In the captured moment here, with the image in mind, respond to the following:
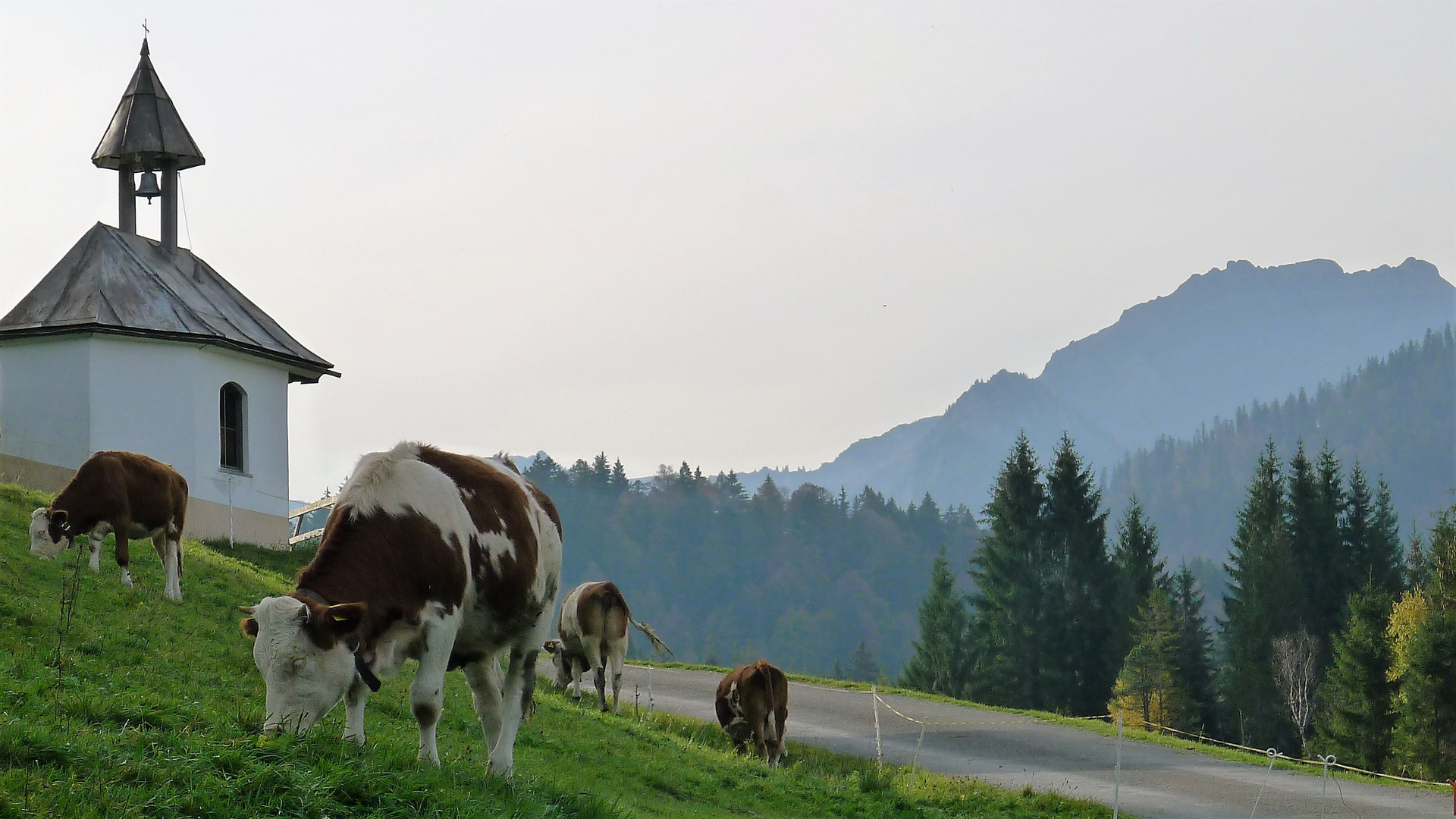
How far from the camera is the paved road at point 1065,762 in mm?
18312

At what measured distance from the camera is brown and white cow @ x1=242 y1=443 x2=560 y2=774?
24.7 ft

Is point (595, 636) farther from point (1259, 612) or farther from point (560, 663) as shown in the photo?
point (1259, 612)

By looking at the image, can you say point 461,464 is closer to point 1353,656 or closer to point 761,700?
point 761,700

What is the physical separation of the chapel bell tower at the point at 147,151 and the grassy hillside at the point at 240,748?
590 inches

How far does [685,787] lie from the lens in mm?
13820

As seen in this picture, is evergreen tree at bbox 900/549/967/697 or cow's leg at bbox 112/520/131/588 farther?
evergreen tree at bbox 900/549/967/697

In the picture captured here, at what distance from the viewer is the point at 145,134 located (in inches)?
1342

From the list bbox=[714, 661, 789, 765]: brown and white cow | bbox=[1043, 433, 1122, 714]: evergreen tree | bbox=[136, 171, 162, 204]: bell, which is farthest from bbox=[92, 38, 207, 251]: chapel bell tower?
bbox=[1043, 433, 1122, 714]: evergreen tree

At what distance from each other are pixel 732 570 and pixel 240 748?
7462 inches

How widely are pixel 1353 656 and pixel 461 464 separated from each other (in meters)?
45.2

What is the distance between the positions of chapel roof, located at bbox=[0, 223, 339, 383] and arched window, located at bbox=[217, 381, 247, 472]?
110 cm

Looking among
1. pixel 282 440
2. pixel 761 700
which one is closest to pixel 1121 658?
pixel 282 440

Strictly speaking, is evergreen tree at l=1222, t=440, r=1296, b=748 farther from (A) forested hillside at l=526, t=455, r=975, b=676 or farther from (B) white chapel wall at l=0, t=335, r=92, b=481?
(A) forested hillside at l=526, t=455, r=975, b=676

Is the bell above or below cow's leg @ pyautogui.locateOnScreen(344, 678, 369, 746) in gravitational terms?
above
